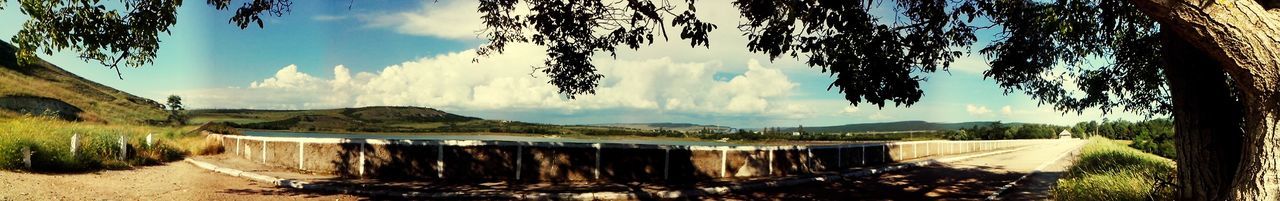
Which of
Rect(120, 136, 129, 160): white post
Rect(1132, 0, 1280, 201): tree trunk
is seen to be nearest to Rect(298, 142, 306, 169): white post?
Rect(120, 136, 129, 160): white post

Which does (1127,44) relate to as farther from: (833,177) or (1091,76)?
(833,177)

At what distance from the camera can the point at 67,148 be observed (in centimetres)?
1532

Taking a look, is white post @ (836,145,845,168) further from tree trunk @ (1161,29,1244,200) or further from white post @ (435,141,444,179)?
tree trunk @ (1161,29,1244,200)

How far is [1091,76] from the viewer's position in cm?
1666

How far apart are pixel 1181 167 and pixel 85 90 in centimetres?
4656

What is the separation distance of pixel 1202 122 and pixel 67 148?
70.0 ft

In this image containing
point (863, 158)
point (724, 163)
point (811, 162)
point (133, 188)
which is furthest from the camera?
point (863, 158)

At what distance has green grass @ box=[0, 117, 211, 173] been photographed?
13.9 metres

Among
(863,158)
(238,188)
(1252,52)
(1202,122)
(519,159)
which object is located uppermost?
(1252,52)

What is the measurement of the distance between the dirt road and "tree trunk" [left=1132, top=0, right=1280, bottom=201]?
39.9ft

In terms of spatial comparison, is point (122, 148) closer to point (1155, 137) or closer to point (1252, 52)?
point (1252, 52)

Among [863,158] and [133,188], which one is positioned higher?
[863,158]

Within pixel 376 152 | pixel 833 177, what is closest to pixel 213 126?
pixel 376 152

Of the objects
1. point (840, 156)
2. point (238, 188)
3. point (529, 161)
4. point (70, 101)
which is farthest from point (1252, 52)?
point (70, 101)
